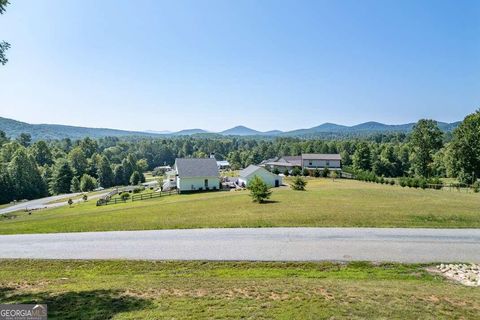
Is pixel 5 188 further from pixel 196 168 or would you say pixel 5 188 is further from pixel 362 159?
pixel 362 159

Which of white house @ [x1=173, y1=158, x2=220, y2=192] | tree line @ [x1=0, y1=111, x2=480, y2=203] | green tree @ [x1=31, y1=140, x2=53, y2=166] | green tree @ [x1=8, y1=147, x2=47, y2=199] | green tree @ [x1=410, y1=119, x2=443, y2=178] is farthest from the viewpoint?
green tree @ [x1=31, y1=140, x2=53, y2=166]

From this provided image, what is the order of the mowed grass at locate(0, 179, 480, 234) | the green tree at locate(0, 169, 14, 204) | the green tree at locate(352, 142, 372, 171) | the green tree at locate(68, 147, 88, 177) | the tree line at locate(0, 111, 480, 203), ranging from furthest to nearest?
the green tree at locate(68, 147, 88, 177), the green tree at locate(352, 142, 372, 171), the green tree at locate(0, 169, 14, 204), the tree line at locate(0, 111, 480, 203), the mowed grass at locate(0, 179, 480, 234)

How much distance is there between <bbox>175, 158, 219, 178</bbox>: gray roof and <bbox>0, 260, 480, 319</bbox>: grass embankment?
31.1 meters

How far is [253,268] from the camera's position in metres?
13.8

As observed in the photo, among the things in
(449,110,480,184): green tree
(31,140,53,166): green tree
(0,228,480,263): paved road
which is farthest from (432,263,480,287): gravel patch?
(31,140,53,166): green tree

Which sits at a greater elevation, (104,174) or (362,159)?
(362,159)

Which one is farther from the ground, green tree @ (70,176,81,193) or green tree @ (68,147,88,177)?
green tree @ (68,147,88,177)

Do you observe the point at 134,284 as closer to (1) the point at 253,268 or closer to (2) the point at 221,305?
(2) the point at 221,305

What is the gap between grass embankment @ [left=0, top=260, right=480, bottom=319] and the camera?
26.5 feet

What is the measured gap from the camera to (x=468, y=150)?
52.0 m

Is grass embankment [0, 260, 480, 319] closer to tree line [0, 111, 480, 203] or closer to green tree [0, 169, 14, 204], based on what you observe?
tree line [0, 111, 480, 203]

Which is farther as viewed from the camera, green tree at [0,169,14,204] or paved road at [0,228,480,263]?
green tree at [0,169,14,204]

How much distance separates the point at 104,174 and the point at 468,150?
88.0m

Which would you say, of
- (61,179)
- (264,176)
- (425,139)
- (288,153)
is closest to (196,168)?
(264,176)
